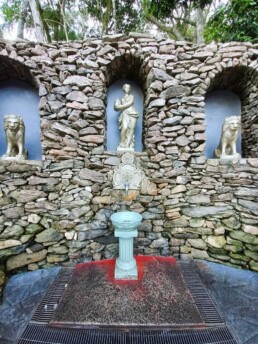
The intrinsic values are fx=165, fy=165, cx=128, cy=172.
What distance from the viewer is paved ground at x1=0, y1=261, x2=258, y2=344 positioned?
180 centimetres

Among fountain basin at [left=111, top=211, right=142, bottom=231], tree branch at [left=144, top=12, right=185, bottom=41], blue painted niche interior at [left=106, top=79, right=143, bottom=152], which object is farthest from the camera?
tree branch at [left=144, top=12, right=185, bottom=41]

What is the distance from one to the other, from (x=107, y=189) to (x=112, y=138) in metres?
1.19

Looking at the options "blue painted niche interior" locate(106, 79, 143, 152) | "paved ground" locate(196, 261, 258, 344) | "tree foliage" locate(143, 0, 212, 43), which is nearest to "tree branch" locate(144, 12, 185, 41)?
"tree foliage" locate(143, 0, 212, 43)

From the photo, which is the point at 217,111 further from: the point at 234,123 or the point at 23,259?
the point at 23,259

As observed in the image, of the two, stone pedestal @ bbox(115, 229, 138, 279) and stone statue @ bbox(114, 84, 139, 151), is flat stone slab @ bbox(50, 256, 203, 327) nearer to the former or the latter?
stone pedestal @ bbox(115, 229, 138, 279)

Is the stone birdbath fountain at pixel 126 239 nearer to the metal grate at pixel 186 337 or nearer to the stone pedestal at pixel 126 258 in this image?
the stone pedestal at pixel 126 258

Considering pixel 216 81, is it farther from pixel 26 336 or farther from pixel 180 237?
pixel 26 336

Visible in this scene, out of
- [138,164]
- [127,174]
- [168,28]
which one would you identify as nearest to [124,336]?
[127,174]

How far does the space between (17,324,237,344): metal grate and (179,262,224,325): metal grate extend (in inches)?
4.1

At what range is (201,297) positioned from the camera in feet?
7.13

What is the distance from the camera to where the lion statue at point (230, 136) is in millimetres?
2956

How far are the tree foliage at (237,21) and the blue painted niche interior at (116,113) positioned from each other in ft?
7.81

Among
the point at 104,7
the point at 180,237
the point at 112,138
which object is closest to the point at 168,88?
the point at 112,138

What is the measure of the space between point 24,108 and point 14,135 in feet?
2.96
